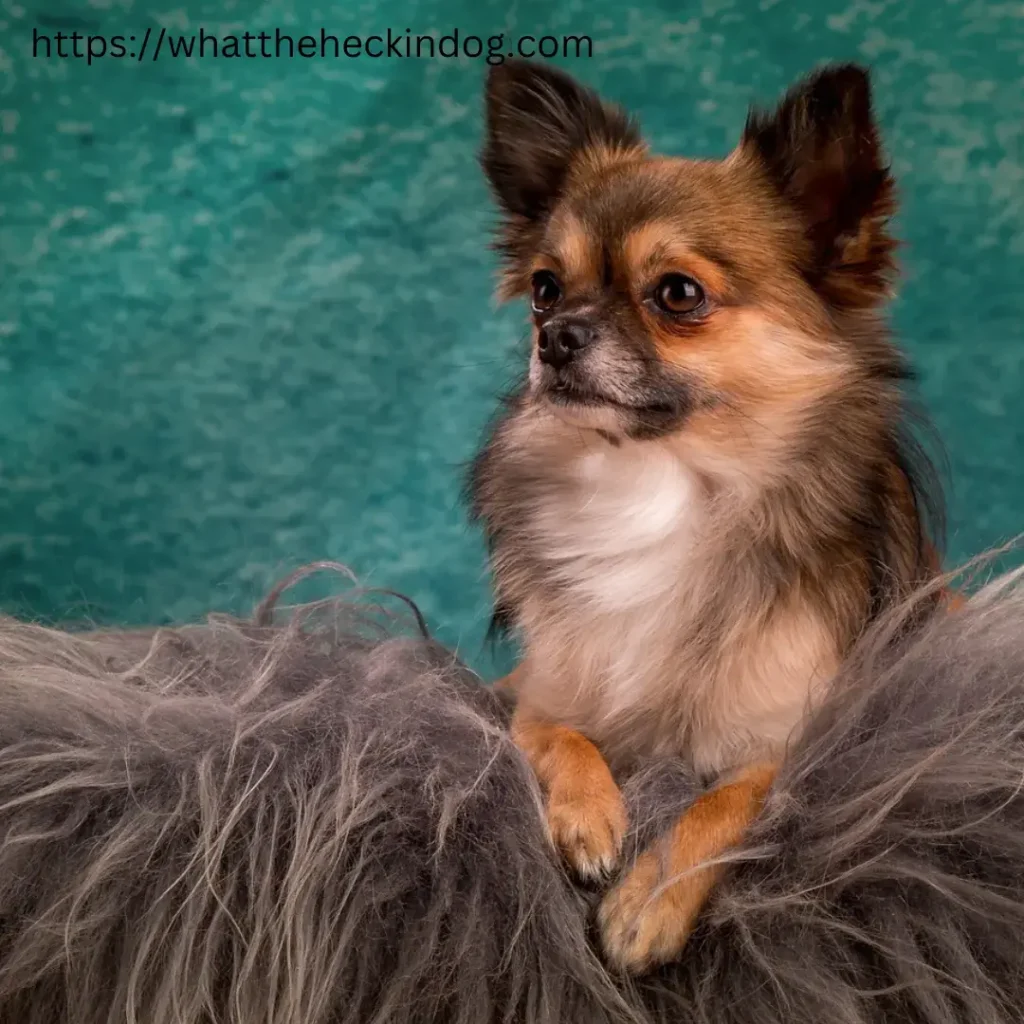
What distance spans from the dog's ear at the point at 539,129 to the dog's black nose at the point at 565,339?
311 millimetres

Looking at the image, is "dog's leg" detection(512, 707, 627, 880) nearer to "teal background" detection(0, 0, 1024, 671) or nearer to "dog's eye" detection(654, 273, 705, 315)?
"dog's eye" detection(654, 273, 705, 315)

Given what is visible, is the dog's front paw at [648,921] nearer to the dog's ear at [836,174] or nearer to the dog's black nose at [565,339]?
the dog's black nose at [565,339]

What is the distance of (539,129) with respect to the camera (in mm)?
1236

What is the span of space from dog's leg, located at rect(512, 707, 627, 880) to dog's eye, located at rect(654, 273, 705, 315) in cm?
44

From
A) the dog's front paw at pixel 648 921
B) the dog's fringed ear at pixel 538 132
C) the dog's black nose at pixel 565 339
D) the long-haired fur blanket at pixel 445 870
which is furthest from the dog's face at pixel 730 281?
the dog's front paw at pixel 648 921

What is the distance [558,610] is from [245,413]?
0.81 meters

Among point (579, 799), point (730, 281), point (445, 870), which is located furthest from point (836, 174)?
point (445, 870)

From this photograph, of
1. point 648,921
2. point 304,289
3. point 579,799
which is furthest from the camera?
point 304,289

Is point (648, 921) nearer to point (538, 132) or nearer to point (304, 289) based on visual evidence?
point (538, 132)

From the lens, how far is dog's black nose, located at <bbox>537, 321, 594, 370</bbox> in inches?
39.6

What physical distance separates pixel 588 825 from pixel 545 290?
1.91ft

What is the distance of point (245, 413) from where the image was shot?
1717mm

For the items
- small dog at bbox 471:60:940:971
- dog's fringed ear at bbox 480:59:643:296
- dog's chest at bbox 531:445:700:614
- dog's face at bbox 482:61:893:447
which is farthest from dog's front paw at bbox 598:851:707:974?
dog's fringed ear at bbox 480:59:643:296

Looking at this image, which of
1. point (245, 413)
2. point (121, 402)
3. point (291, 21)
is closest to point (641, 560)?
point (245, 413)
